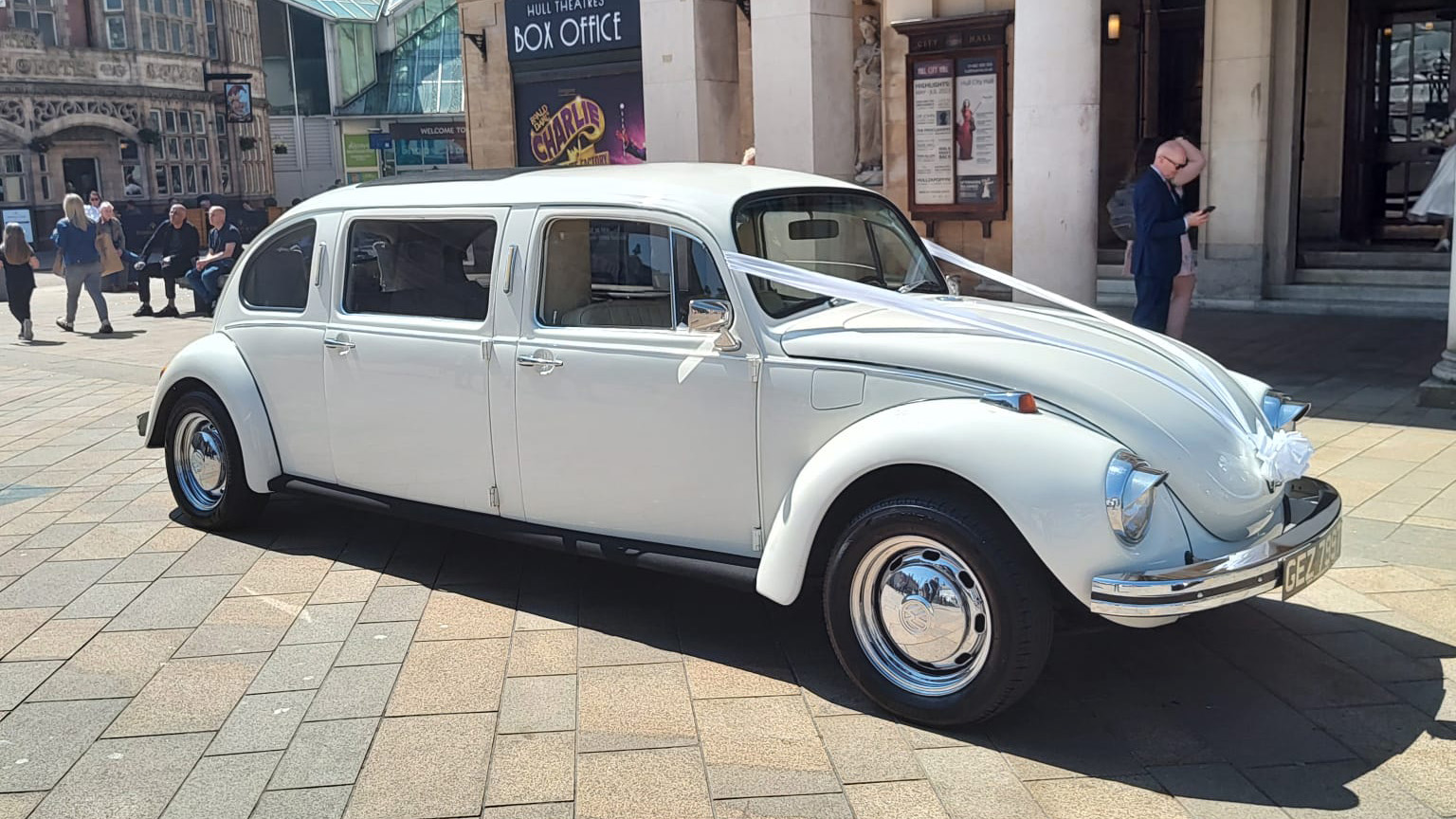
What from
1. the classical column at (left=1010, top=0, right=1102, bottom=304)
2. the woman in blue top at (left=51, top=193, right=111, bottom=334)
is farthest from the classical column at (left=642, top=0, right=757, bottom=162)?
the woman in blue top at (left=51, top=193, right=111, bottom=334)

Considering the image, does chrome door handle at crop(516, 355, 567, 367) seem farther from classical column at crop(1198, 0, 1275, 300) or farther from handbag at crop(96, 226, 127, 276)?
handbag at crop(96, 226, 127, 276)

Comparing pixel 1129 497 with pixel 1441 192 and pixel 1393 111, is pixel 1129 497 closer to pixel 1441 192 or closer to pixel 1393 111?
pixel 1441 192

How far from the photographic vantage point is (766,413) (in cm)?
455

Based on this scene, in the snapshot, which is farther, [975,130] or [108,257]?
[108,257]

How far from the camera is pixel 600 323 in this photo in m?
5.15

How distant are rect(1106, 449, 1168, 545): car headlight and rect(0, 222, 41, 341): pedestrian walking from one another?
51.4 feet

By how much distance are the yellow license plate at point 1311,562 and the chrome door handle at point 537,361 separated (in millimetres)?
2690

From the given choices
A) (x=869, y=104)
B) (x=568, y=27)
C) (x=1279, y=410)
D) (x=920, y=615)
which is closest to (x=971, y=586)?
(x=920, y=615)

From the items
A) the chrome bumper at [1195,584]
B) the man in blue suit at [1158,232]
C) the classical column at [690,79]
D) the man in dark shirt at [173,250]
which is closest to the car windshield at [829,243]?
the chrome bumper at [1195,584]

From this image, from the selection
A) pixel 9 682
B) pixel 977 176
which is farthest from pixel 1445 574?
pixel 977 176

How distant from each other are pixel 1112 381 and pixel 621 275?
197 cm

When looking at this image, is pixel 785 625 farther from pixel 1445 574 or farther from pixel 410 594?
pixel 1445 574

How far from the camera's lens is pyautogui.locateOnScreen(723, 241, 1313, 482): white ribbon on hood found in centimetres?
425

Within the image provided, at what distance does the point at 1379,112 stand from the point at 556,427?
13837mm
